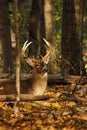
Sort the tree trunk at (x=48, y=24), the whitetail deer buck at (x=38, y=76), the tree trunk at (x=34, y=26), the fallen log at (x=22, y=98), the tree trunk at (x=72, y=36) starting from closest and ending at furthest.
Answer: the fallen log at (x=22, y=98) < the whitetail deer buck at (x=38, y=76) < the tree trunk at (x=72, y=36) < the tree trunk at (x=48, y=24) < the tree trunk at (x=34, y=26)

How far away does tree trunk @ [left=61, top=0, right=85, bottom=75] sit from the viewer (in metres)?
12.2

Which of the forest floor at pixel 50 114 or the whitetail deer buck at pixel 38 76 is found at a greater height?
the whitetail deer buck at pixel 38 76

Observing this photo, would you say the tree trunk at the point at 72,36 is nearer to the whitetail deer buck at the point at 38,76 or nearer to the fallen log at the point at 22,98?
the whitetail deer buck at the point at 38,76

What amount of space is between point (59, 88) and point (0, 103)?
8.04 feet

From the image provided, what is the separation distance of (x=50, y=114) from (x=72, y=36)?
4489 mm

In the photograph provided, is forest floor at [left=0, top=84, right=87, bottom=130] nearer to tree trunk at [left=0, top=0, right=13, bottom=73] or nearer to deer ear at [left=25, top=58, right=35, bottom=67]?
deer ear at [left=25, top=58, right=35, bottom=67]

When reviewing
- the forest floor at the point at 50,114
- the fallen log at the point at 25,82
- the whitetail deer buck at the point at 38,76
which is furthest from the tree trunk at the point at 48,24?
the forest floor at the point at 50,114

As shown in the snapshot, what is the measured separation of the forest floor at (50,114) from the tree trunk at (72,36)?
96.8 inches

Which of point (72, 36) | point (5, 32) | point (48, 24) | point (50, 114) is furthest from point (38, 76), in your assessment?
point (5, 32)

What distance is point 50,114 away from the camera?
327 inches

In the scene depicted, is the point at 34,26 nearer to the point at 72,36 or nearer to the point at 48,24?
the point at 48,24

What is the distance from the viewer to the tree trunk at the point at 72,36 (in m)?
12.2

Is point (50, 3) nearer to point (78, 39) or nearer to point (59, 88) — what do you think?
point (78, 39)

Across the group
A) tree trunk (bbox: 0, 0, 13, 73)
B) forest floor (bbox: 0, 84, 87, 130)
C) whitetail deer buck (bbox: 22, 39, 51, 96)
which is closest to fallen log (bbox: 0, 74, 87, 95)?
whitetail deer buck (bbox: 22, 39, 51, 96)
